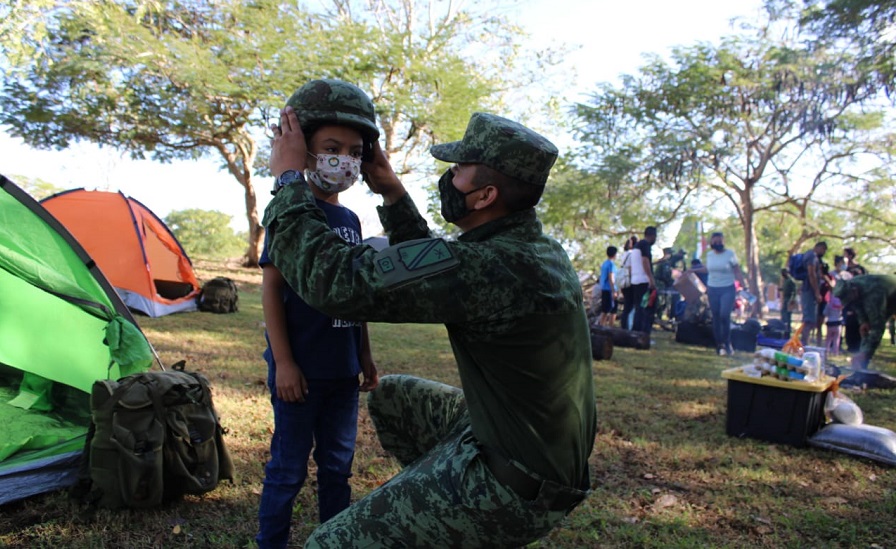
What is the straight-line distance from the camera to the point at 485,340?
1.52 m

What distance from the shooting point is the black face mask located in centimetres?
171

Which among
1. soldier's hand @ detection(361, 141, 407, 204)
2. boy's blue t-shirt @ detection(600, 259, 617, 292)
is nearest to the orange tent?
soldier's hand @ detection(361, 141, 407, 204)

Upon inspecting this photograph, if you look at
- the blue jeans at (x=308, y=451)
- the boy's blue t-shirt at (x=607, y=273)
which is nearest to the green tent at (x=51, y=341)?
the blue jeans at (x=308, y=451)

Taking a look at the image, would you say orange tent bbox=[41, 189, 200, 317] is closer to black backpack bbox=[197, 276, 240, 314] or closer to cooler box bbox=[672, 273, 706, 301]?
black backpack bbox=[197, 276, 240, 314]

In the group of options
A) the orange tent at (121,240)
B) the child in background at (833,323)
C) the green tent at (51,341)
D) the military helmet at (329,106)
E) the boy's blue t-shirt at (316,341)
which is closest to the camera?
the military helmet at (329,106)

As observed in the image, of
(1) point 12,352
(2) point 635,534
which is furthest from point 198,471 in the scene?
(2) point 635,534

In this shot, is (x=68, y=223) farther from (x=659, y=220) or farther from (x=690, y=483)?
(x=659, y=220)

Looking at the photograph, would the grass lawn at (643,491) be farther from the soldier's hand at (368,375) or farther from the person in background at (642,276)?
the person in background at (642,276)

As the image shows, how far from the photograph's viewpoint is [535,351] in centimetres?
153

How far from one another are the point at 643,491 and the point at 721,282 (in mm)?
6017

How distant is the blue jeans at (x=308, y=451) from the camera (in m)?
2.14

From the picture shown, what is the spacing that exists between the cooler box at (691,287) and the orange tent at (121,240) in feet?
30.5

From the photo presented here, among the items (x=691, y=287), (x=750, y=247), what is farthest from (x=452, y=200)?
(x=750, y=247)

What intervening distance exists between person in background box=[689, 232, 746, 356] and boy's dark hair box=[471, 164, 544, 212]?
7.70 meters
